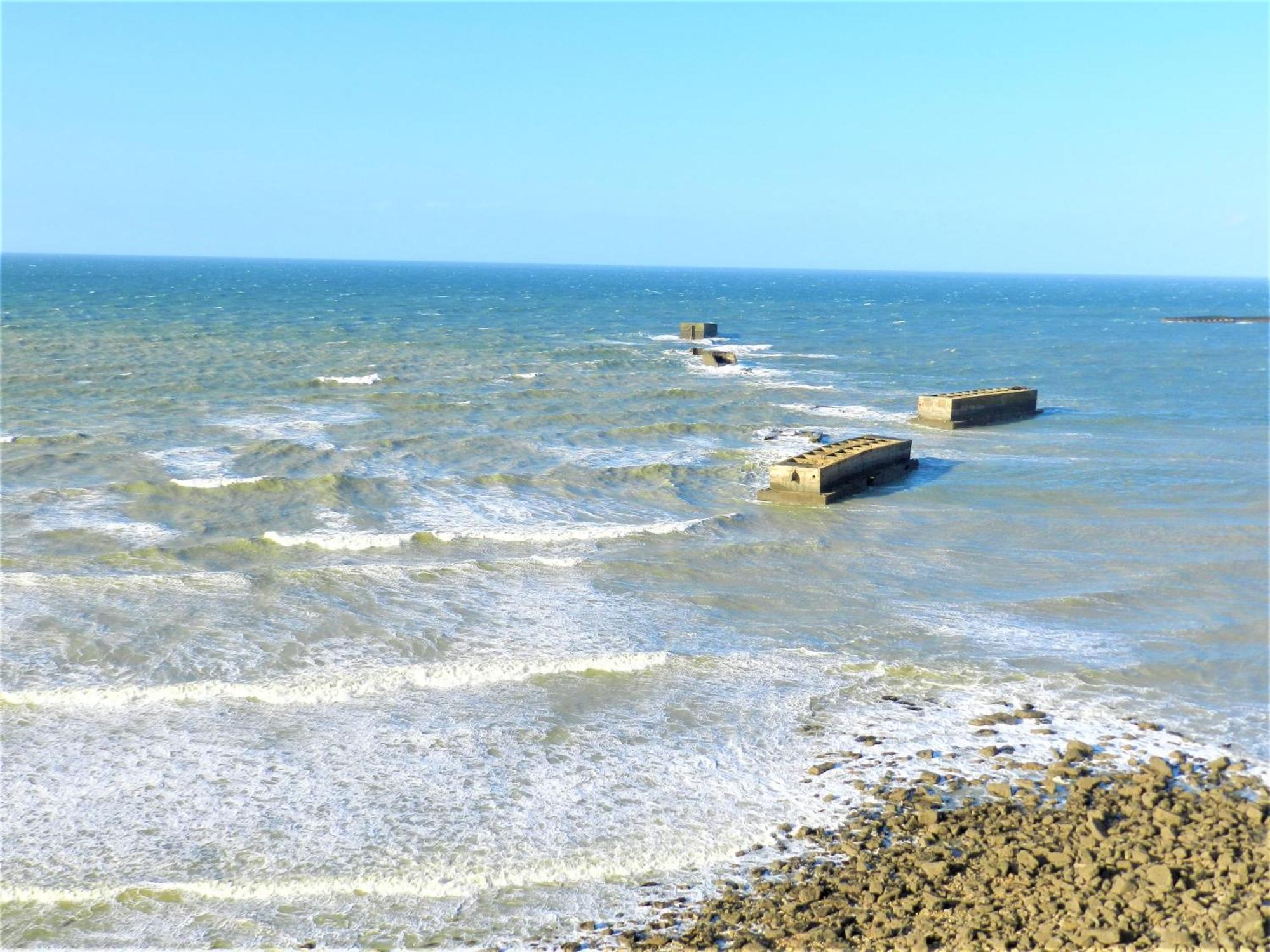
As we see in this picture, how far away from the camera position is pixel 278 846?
11680mm

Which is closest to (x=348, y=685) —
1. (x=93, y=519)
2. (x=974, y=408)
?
(x=93, y=519)

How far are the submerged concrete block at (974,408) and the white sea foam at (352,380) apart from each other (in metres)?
21.5

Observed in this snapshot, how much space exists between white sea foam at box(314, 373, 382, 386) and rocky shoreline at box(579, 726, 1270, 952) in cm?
3829

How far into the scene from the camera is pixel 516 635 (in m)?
17.6

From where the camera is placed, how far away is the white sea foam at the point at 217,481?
27531mm

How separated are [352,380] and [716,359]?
722 inches

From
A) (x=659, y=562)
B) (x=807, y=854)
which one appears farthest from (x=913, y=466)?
(x=807, y=854)

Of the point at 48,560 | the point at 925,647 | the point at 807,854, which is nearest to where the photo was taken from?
the point at 807,854

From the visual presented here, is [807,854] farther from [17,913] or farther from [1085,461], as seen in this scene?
Answer: [1085,461]

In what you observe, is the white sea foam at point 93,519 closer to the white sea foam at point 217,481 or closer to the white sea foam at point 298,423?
the white sea foam at point 217,481

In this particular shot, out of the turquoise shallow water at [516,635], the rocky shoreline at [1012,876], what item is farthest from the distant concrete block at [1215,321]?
the rocky shoreline at [1012,876]

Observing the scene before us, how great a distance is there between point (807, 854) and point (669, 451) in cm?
2285

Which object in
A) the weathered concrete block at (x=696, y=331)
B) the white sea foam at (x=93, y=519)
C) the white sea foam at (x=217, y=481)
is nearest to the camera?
the white sea foam at (x=93, y=519)

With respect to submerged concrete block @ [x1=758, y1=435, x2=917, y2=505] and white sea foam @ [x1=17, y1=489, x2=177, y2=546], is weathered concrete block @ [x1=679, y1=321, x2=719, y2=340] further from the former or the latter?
white sea foam @ [x1=17, y1=489, x2=177, y2=546]
